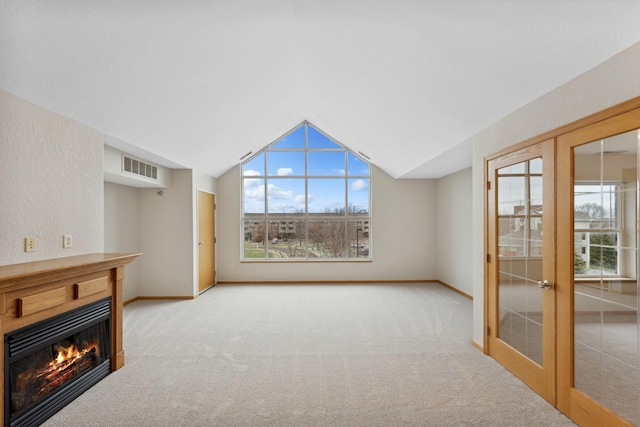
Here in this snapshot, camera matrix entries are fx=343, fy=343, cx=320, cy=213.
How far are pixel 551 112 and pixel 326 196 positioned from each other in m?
5.32

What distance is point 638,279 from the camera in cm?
188

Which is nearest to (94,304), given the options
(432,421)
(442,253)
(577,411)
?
(432,421)

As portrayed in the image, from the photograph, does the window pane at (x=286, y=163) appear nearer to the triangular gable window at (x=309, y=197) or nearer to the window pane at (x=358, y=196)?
the triangular gable window at (x=309, y=197)

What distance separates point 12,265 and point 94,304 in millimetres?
709

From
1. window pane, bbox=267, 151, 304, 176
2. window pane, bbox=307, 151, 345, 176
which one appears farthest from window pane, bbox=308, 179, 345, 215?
window pane, bbox=267, 151, 304, 176

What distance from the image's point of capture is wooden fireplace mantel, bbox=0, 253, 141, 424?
2.14 metres

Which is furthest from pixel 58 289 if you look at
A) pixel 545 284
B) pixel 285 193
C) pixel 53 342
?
pixel 285 193

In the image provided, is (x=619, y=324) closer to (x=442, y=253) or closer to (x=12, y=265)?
(x=12, y=265)

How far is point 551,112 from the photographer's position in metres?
2.53

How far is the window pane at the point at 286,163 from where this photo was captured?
7.57 m

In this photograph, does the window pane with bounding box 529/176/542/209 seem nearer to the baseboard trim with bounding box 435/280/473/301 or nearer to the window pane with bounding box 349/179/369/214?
the baseboard trim with bounding box 435/280/473/301

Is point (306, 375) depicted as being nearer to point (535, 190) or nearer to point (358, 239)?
point (535, 190)

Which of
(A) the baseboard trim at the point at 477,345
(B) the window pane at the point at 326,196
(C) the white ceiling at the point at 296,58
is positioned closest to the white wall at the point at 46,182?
(C) the white ceiling at the point at 296,58

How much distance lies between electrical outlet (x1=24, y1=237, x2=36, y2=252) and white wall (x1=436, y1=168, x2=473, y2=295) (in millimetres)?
5842
